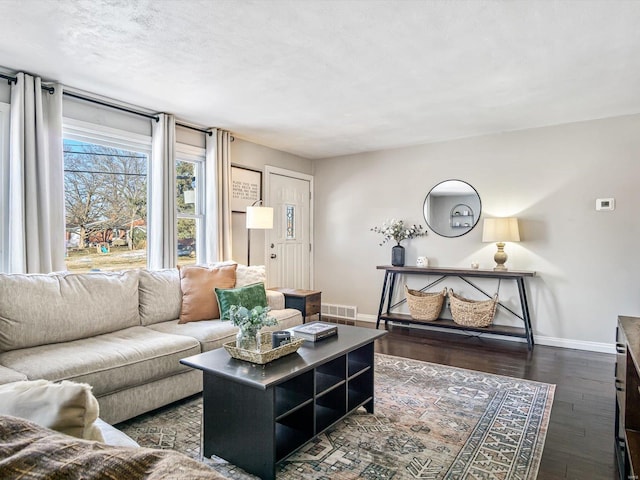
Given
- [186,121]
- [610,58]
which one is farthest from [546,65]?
[186,121]

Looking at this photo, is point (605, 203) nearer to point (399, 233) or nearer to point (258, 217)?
point (399, 233)

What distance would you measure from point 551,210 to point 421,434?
317cm

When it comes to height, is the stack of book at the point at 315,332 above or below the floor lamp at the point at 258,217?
below

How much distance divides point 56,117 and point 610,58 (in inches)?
160

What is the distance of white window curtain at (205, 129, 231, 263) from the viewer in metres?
4.34

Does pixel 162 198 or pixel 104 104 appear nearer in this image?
pixel 104 104

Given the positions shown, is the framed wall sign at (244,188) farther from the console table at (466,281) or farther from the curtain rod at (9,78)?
the curtain rod at (9,78)

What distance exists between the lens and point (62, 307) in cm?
259

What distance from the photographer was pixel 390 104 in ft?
11.9

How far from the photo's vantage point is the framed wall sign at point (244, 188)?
187 inches

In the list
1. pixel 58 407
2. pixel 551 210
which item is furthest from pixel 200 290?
pixel 551 210

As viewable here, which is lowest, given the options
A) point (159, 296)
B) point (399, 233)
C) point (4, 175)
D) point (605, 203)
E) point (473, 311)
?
point (473, 311)

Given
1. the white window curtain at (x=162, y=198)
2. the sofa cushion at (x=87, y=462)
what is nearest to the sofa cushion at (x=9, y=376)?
the sofa cushion at (x=87, y=462)

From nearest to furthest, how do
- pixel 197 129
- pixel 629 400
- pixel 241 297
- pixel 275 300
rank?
pixel 629 400, pixel 241 297, pixel 275 300, pixel 197 129
